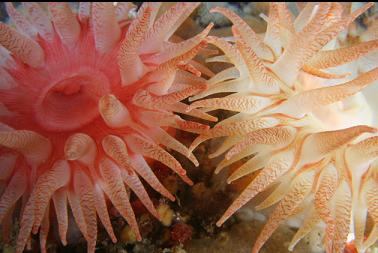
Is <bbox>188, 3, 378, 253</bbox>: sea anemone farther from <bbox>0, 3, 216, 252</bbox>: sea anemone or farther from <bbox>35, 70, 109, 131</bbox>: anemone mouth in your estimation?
<bbox>35, 70, 109, 131</bbox>: anemone mouth

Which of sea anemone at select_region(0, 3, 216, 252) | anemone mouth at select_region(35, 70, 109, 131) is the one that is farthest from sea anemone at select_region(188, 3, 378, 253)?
anemone mouth at select_region(35, 70, 109, 131)

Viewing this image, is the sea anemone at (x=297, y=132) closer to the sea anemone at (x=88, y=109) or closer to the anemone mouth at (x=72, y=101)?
the sea anemone at (x=88, y=109)

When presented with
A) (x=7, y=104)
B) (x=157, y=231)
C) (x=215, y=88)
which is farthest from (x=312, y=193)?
(x=7, y=104)

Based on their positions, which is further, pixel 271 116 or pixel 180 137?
pixel 180 137

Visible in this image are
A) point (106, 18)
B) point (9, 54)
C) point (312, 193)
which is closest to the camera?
point (312, 193)

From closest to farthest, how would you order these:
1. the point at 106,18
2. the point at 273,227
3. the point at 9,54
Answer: the point at 273,227
the point at 106,18
the point at 9,54

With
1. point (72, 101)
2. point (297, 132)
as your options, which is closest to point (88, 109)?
point (72, 101)

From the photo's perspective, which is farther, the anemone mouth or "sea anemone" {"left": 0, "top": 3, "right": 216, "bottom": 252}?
the anemone mouth

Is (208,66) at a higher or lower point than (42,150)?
higher

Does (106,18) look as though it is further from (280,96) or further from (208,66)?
(280,96)
